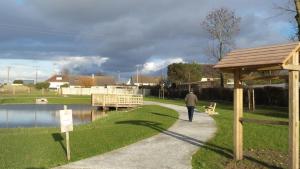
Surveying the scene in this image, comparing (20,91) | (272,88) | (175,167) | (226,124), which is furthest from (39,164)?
(20,91)

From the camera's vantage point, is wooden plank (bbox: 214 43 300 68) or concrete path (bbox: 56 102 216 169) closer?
wooden plank (bbox: 214 43 300 68)

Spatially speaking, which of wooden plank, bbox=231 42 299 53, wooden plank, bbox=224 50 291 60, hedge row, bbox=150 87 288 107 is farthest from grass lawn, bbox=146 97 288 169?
hedge row, bbox=150 87 288 107

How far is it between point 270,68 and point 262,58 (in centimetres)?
54

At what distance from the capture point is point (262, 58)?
440 inches

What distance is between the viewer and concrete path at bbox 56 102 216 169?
12.1 m

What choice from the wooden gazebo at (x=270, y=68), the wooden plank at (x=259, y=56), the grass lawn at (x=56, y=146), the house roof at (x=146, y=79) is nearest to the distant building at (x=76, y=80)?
the house roof at (x=146, y=79)

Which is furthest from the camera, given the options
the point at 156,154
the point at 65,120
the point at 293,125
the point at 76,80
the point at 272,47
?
the point at 76,80

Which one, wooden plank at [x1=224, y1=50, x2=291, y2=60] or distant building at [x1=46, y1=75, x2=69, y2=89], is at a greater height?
distant building at [x1=46, y1=75, x2=69, y2=89]

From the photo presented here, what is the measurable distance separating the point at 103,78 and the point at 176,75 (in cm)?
5583

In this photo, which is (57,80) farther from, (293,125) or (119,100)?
(293,125)

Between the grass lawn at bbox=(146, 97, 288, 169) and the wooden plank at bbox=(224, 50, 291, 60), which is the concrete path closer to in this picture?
the grass lawn at bbox=(146, 97, 288, 169)

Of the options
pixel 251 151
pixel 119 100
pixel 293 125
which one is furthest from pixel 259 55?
pixel 119 100

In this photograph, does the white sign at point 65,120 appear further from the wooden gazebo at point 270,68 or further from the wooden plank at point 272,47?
the wooden plank at point 272,47

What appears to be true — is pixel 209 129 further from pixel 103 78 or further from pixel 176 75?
pixel 103 78
